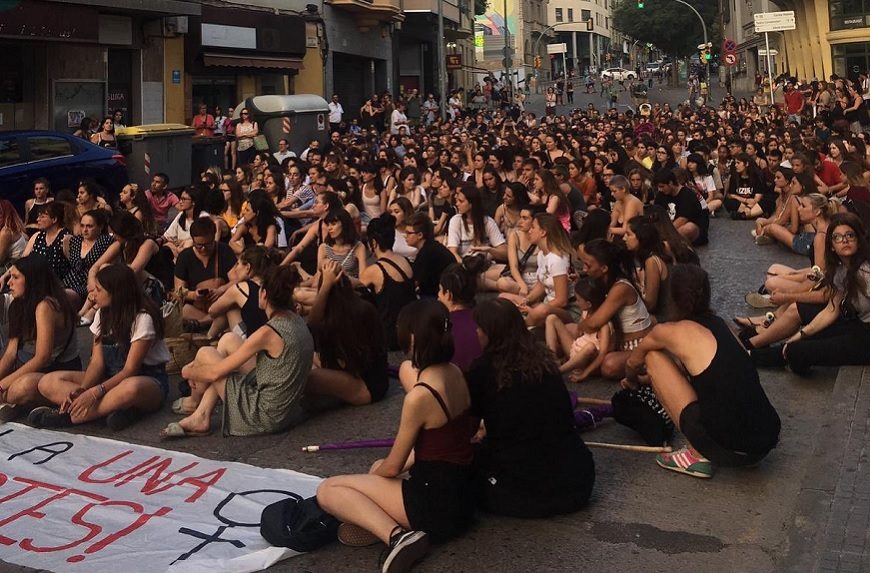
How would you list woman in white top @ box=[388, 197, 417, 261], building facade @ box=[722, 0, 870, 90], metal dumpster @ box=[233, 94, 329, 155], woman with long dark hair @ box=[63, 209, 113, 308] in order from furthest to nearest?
building facade @ box=[722, 0, 870, 90], metal dumpster @ box=[233, 94, 329, 155], woman in white top @ box=[388, 197, 417, 261], woman with long dark hair @ box=[63, 209, 113, 308]

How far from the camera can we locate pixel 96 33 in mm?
23328

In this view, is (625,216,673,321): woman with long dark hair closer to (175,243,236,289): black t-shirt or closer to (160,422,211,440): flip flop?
(160,422,211,440): flip flop

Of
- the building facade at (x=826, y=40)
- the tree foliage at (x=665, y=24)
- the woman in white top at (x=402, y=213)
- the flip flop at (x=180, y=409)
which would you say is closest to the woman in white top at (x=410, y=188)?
the woman in white top at (x=402, y=213)

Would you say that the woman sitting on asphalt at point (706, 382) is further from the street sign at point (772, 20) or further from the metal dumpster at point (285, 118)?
the street sign at point (772, 20)

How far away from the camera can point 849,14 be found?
46938 mm

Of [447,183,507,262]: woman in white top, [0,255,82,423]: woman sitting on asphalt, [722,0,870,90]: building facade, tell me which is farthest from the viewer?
[722,0,870,90]: building facade

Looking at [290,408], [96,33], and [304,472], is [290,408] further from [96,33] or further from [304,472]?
[96,33]

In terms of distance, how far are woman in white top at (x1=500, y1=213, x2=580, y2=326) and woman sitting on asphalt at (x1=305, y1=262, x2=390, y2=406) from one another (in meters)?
1.84

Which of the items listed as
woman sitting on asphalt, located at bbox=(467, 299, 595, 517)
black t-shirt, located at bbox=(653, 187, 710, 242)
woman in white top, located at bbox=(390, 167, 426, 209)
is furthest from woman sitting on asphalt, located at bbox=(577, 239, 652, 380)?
woman in white top, located at bbox=(390, 167, 426, 209)

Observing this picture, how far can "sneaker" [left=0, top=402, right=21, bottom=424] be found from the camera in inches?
286

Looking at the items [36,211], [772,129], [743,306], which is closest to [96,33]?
[36,211]

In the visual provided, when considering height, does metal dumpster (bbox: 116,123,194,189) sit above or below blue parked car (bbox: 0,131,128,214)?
above

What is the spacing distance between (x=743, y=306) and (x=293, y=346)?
523 cm

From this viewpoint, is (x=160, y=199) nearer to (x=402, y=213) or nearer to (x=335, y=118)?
(x=402, y=213)
